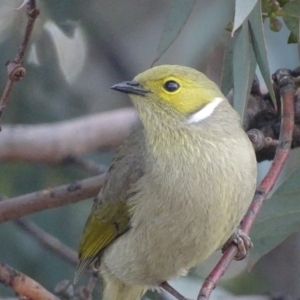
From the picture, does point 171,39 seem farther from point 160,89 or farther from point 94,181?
point 94,181

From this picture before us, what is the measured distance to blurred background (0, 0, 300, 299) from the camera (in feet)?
16.1

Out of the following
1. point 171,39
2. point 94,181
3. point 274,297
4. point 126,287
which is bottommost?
point 274,297

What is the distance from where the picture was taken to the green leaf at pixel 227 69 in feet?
12.3

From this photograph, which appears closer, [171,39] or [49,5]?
[171,39]

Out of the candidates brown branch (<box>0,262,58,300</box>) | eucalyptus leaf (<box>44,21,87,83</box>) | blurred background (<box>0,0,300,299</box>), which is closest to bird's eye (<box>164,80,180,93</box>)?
blurred background (<box>0,0,300,299</box>)

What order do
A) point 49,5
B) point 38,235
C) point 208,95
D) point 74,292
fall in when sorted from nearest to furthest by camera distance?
point 208,95 < point 74,292 < point 38,235 < point 49,5

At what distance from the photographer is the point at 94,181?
4.14 meters

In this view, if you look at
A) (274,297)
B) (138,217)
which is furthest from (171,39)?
(274,297)

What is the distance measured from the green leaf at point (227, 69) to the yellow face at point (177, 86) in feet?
0.70

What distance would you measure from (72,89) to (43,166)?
1.95ft

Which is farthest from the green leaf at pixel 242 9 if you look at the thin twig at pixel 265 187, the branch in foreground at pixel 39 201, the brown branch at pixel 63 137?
the brown branch at pixel 63 137

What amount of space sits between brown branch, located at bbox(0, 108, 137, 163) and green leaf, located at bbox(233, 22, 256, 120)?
4.73 ft

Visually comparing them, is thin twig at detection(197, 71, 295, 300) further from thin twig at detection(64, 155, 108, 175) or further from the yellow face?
thin twig at detection(64, 155, 108, 175)

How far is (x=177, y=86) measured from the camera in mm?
3525
